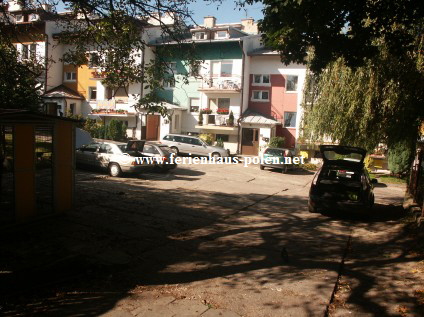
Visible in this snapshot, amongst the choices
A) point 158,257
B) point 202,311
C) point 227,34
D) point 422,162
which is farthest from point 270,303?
point 227,34

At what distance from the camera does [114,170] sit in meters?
16.2

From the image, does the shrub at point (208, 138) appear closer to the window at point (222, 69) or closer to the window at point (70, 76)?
the window at point (222, 69)

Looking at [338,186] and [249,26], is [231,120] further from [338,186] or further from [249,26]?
[338,186]

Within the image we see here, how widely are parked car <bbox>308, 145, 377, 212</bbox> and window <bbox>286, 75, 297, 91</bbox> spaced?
20.7 metres

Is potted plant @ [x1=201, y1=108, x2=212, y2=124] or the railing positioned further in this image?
potted plant @ [x1=201, y1=108, x2=212, y2=124]

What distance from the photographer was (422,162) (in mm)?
11102

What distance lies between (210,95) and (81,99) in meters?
13.4

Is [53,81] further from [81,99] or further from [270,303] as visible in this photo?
[270,303]

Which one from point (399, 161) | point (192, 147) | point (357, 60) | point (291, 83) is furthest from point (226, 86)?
point (357, 60)

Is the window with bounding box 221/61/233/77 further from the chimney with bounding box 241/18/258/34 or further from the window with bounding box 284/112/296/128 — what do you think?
the chimney with bounding box 241/18/258/34

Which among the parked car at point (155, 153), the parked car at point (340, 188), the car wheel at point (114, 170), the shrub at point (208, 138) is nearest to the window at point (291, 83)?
the shrub at point (208, 138)

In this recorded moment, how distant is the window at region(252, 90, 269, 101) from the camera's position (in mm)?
31872

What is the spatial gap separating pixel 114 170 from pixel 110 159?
0.54 m

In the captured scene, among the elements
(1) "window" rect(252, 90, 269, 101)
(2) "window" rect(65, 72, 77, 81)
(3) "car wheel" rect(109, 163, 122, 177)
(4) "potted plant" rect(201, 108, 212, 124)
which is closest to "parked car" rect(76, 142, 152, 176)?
(3) "car wheel" rect(109, 163, 122, 177)
